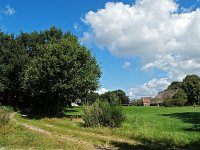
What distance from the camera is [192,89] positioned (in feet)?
441

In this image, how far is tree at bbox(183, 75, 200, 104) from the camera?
439 feet

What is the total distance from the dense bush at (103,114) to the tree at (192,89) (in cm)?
11080

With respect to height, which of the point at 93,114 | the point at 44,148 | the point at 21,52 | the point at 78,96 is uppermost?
the point at 21,52

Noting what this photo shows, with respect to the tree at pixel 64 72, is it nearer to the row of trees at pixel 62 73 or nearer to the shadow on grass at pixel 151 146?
the row of trees at pixel 62 73

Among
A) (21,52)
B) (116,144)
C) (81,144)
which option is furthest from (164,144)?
(21,52)

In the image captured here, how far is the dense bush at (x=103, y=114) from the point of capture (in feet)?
89.2

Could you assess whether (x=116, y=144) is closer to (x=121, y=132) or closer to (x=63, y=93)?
(x=121, y=132)

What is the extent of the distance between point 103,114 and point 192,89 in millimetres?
112456

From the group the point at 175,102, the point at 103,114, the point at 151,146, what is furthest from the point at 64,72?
the point at 175,102

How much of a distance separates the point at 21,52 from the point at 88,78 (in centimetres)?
2046

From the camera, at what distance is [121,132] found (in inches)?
922

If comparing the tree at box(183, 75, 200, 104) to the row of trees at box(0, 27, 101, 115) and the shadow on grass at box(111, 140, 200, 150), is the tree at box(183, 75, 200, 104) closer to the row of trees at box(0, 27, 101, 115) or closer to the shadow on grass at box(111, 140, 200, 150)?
the row of trees at box(0, 27, 101, 115)

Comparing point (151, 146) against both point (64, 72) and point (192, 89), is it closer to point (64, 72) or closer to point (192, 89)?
point (64, 72)

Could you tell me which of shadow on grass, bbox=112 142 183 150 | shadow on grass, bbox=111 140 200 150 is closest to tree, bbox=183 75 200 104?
shadow on grass, bbox=111 140 200 150
